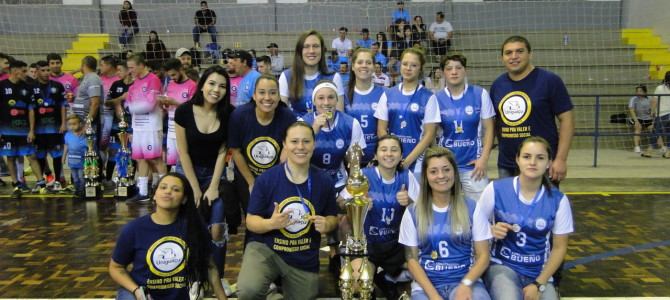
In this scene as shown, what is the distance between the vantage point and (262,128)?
3.94m

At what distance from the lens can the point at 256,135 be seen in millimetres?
3939

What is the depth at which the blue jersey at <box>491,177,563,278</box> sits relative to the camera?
3406 mm

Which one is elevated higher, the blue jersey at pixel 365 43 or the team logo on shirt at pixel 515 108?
the blue jersey at pixel 365 43

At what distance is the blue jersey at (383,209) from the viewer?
3.82 m

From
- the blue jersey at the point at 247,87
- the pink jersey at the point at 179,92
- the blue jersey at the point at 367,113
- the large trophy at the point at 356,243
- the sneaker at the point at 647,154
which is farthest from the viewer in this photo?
the sneaker at the point at 647,154

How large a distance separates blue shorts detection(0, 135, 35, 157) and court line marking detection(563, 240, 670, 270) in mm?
6599

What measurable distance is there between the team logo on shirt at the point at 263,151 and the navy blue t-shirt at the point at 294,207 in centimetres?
41

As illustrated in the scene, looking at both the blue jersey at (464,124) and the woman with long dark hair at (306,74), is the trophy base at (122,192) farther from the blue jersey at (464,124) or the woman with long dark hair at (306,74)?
the blue jersey at (464,124)

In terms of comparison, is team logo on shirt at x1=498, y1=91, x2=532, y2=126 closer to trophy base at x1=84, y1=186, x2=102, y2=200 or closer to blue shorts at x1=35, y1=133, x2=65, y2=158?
trophy base at x1=84, y1=186, x2=102, y2=200

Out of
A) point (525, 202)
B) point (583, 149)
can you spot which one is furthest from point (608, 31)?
point (525, 202)

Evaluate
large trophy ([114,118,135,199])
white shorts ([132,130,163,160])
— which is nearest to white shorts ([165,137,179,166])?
white shorts ([132,130,163,160])

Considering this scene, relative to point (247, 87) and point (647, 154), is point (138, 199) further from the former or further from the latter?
point (647, 154)

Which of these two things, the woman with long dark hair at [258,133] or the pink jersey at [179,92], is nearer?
the woman with long dark hair at [258,133]

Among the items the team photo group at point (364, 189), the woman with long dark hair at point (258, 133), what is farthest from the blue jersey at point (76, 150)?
the woman with long dark hair at point (258, 133)
